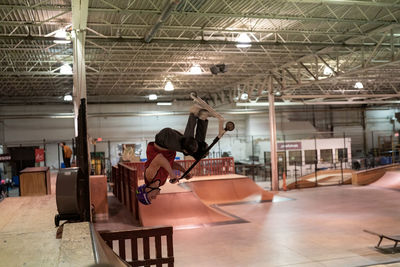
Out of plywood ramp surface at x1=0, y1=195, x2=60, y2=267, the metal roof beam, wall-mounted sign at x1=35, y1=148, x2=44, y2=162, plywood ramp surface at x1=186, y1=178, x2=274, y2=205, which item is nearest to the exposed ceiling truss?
the metal roof beam

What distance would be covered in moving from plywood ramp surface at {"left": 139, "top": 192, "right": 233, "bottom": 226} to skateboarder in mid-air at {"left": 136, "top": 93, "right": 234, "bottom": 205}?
7635 millimetres

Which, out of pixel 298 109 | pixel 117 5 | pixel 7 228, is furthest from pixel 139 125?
pixel 7 228

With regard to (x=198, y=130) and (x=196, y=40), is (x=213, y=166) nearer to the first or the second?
(x=196, y=40)

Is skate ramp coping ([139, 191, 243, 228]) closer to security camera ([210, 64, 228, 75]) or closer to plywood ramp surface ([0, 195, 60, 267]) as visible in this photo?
plywood ramp surface ([0, 195, 60, 267])

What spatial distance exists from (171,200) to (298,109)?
23.7 m

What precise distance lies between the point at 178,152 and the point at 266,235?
307 inches

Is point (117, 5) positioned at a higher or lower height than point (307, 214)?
higher

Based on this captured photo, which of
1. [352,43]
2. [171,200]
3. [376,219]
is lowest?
[376,219]

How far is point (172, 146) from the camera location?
3656mm

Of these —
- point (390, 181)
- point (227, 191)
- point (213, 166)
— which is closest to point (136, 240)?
point (227, 191)

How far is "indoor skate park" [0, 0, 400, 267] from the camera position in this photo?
17.1ft

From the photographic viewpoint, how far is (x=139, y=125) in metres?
29.0

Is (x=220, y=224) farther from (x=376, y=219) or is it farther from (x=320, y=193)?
(x=320, y=193)

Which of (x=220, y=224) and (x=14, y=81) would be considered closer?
(x=220, y=224)
